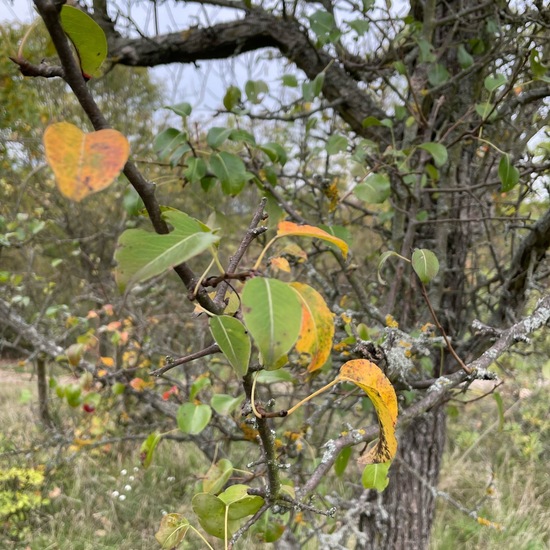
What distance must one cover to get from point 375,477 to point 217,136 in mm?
758

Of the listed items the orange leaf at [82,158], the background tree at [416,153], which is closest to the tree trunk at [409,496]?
the background tree at [416,153]

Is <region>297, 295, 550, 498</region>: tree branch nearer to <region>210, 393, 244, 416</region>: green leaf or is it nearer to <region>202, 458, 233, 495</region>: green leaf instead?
<region>202, 458, 233, 495</region>: green leaf

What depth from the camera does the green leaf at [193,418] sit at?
2.90 feet

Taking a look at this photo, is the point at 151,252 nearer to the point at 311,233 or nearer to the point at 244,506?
the point at 311,233

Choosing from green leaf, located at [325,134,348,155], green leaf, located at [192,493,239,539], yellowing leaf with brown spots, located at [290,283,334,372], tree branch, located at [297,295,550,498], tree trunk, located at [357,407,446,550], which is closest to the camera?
yellowing leaf with brown spots, located at [290,283,334,372]

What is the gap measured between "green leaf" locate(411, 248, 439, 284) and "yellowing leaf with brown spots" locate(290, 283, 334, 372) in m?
0.24

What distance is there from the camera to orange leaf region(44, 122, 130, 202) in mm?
252

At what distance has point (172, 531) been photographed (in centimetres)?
50

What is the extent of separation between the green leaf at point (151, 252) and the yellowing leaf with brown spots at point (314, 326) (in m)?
0.11

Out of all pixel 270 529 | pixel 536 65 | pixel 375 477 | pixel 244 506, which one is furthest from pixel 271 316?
pixel 536 65

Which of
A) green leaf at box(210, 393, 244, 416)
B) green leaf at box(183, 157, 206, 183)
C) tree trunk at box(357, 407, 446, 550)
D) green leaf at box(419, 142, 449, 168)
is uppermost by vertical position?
green leaf at box(419, 142, 449, 168)

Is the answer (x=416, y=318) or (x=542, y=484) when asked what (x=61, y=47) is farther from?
(x=542, y=484)

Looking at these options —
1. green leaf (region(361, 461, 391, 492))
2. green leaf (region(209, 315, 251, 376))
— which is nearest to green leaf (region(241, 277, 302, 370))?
green leaf (region(209, 315, 251, 376))

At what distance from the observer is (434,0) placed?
1.13 metres
